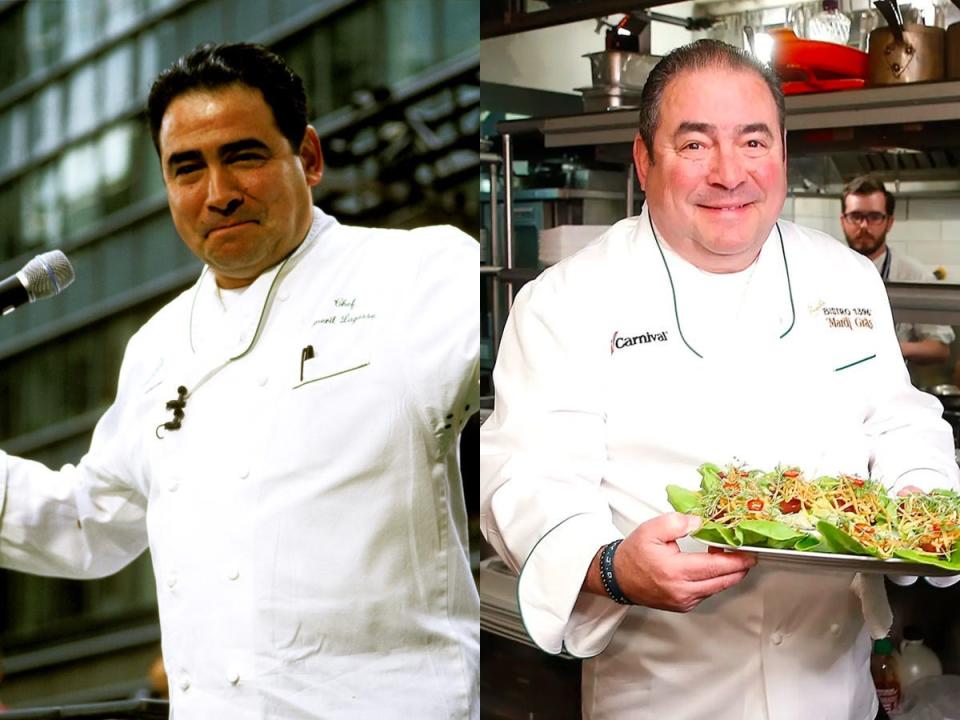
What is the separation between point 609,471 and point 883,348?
390 mm

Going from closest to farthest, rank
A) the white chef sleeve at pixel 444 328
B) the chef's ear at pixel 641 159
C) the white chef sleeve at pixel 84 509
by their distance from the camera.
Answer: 1. the chef's ear at pixel 641 159
2. the white chef sleeve at pixel 444 328
3. the white chef sleeve at pixel 84 509

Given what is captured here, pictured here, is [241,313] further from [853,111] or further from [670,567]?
[853,111]

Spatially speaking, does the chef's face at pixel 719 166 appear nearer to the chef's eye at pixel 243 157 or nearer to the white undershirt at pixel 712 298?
the white undershirt at pixel 712 298

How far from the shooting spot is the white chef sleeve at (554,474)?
1.46 m

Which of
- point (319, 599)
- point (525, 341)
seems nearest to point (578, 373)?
point (525, 341)

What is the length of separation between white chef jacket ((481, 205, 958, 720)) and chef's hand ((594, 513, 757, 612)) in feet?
0.14

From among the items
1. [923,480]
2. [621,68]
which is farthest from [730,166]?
[923,480]

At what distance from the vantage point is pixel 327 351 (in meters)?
1.76

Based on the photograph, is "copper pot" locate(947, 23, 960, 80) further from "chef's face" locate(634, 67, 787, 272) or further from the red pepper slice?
the red pepper slice

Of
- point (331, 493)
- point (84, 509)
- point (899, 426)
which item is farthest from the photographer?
point (84, 509)

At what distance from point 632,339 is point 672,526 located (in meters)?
0.26

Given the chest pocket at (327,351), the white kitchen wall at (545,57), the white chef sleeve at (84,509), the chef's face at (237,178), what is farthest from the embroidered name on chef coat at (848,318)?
the white chef sleeve at (84,509)

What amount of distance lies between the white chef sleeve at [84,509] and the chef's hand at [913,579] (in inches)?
46.3

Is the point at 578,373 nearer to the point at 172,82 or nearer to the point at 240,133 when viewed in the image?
the point at 240,133
